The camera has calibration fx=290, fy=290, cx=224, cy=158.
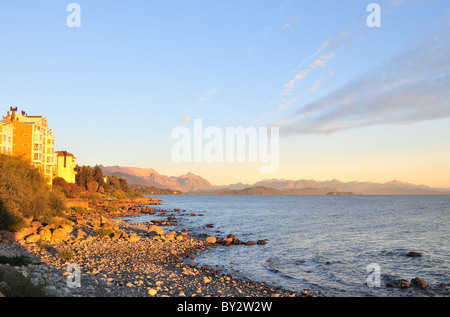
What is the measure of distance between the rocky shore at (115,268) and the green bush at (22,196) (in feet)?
4.89

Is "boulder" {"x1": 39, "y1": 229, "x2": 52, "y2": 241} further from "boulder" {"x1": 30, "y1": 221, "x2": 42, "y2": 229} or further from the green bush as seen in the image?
"boulder" {"x1": 30, "y1": 221, "x2": 42, "y2": 229}

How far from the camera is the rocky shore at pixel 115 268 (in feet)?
48.8

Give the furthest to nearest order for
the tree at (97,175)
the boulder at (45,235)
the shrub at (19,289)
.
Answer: the tree at (97,175), the boulder at (45,235), the shrub at (19,289)

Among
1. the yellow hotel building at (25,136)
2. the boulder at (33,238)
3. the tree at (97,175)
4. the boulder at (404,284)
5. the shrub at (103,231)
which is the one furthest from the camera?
the tree at (97,175)

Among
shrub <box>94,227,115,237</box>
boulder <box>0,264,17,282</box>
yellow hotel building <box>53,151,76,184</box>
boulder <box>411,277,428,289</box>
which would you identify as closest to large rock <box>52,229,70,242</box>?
shrub <box>94,227,115,237</box>

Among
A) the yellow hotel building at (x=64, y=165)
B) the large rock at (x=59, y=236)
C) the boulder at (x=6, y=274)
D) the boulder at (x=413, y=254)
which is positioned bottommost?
the boulder at (x=413, y=254)

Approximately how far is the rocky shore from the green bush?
58.7 inches

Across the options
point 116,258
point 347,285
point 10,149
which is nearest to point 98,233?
point 116,258

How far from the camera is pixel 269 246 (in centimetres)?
3625

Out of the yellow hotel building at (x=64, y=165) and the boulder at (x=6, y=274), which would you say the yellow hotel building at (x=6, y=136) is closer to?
the yellow hotel building at (x=64, y=165)

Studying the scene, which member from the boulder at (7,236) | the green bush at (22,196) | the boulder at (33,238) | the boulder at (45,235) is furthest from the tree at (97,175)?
the boulder at (7,236)
